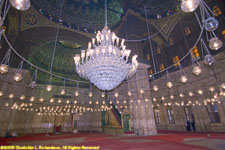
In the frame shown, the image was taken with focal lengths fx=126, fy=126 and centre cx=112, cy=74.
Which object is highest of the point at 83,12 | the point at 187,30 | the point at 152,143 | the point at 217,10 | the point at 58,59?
the point at 83,12

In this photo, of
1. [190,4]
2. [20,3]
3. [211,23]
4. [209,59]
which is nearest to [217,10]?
[209,59]

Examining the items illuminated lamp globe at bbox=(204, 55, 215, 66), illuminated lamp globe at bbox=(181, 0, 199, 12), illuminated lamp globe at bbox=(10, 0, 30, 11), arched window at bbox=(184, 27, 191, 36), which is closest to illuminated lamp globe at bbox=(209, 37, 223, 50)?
illuminated lamp globe at bbox=(204, 55, 215, 66)

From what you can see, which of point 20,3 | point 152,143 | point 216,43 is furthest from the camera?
point 152,143

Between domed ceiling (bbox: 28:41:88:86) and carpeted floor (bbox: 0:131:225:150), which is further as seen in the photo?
domed ceiling (bbox: 28:41:88:86)

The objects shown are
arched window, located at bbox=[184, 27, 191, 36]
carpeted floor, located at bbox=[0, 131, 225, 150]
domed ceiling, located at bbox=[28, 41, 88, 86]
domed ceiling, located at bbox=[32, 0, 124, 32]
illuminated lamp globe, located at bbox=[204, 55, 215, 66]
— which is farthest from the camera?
domed ceiling, located at bbox=[28, 41, 88, 86]

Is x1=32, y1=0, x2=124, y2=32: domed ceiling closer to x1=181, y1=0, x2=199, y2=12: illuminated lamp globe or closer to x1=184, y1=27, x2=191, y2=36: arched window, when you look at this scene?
x1=184, y1=27, x2=191, y2=36: arched window

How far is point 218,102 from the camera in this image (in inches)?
352

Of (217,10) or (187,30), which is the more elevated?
(217,10)

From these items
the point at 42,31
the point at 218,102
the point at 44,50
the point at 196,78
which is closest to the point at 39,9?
the point at 42,31

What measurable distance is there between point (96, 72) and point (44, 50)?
46.8 ft

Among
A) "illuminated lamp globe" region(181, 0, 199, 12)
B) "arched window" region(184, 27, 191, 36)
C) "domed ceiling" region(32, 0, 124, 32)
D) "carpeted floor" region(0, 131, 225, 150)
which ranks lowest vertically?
"carpeted floor" region(0, 131, 225, 150)

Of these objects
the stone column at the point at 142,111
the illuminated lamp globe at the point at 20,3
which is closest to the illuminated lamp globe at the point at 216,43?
the illuminated lamp globe at the point at 20,3

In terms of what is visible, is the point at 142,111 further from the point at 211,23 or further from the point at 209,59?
the point at 211,23

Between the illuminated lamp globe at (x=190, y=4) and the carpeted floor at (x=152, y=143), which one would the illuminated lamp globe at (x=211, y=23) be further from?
the carpeted floor at (x=152, y=143)
